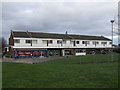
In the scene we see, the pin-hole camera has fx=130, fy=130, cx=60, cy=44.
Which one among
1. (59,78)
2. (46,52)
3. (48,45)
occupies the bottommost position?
(59,78)

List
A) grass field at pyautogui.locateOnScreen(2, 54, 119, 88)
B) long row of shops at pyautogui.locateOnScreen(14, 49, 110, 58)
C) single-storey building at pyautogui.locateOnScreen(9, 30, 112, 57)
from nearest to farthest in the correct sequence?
grass field at pyautogui.locateOnScreen(2, 54, 119, 88) → long row of shops at pyautogui.locateOnScreen(14, 49, 110, 58) → single-storey building at pyautogui.locateOnScreen(9, 30, 112, 57)

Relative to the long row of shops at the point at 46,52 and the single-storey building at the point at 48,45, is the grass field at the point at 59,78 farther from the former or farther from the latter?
the single-storey building at the point at 48,45

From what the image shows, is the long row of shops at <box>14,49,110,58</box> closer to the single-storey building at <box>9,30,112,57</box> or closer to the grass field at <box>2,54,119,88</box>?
the single-storey building at <box>9,30,112,57</box>

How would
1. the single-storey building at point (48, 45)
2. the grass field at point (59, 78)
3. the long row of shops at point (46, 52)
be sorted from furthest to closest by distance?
the single-storey building at point (48, 45), the long row of shops at point (46, 52), the grass field at point (59, 78)

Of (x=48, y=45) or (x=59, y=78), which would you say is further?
(x=48, y=45)

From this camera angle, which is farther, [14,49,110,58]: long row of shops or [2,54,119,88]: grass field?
[14,49,110,58]: long row of shops

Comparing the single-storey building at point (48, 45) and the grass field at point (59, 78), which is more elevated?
the single-storey building at point (48, 45)

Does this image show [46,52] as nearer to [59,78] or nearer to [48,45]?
[48,45]

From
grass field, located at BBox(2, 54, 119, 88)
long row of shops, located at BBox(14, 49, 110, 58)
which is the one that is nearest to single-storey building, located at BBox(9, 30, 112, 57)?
long row of shops, located at BBox(14, 49, 110, 58)

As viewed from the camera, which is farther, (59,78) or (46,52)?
(46,52)

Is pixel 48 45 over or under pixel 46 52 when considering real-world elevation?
over

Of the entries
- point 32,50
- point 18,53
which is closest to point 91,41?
point 32,50

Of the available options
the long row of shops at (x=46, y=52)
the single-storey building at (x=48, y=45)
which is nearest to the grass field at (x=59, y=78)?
the long row of shops at (x=46, y=52)

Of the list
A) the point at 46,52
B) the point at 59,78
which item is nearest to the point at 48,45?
the point at 46,52
